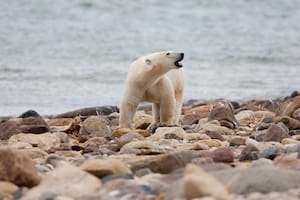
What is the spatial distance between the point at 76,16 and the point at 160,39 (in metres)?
6.10

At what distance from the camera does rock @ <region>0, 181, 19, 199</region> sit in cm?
490

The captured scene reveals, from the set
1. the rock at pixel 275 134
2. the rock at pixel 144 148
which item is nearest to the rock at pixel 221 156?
the rock at pixel 144 148

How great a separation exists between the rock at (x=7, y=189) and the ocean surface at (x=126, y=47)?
663cm

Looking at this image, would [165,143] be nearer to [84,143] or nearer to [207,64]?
[84,143]

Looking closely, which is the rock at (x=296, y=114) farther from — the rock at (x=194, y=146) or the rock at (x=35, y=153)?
the rock at (x=35, y=153)

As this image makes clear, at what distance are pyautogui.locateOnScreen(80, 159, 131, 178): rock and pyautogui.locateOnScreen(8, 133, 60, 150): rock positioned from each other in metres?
2.35

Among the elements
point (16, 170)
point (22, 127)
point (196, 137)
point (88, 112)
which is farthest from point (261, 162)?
point (88, 112)

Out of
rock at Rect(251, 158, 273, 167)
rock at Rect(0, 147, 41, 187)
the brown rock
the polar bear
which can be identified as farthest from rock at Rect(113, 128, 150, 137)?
rock at Rect(0, 147, 41, 187)

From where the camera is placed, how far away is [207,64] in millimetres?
18203

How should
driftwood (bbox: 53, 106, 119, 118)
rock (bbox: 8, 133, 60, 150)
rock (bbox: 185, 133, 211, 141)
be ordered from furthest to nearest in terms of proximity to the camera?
driftwood (bbox: 53, 106, 119, 118)
rock (bbox: 185, 133, 211, 141)
rock (bbox: 8, 133, 60, 150)

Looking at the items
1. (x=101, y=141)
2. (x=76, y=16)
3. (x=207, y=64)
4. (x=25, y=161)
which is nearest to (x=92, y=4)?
(x=76, y=16)

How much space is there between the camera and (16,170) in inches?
201

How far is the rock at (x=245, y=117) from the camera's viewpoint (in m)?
9.80

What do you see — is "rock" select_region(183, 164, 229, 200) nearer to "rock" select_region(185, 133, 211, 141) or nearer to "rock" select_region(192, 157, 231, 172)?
"rock" select_region(192, 157, 231, 172)
